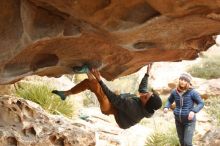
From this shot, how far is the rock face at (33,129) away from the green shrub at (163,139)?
201 inches

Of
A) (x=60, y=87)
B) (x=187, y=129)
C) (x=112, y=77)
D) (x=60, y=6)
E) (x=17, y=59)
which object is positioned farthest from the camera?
(x=60, y=87)

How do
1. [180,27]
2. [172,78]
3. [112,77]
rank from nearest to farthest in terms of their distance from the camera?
[180,27]
[112,77]
[172,78]

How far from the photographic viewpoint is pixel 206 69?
22.6 metres

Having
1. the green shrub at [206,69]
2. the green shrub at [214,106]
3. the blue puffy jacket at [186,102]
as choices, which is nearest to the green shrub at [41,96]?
the blue puffy jacket at [186,102]

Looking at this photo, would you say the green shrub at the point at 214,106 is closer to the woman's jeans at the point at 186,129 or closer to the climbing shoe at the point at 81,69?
the woman's jeans at the point at 186,129

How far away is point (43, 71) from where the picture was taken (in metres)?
6.77

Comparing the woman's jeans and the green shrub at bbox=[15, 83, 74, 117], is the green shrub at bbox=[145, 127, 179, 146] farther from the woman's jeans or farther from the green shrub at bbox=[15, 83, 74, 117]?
the woman's jeans

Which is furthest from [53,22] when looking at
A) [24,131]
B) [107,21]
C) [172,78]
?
[172,78]

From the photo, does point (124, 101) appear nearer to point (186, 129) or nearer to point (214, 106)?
point (186, 129)

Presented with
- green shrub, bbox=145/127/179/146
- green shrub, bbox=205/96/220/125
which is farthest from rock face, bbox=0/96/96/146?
green shrub, bbox=205/96/220/125

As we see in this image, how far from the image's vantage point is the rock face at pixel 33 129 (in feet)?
21.5

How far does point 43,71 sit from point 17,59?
0.66 meters

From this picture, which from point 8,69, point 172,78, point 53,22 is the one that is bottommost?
point 8,69

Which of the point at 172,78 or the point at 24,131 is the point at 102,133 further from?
the point at 172,78
